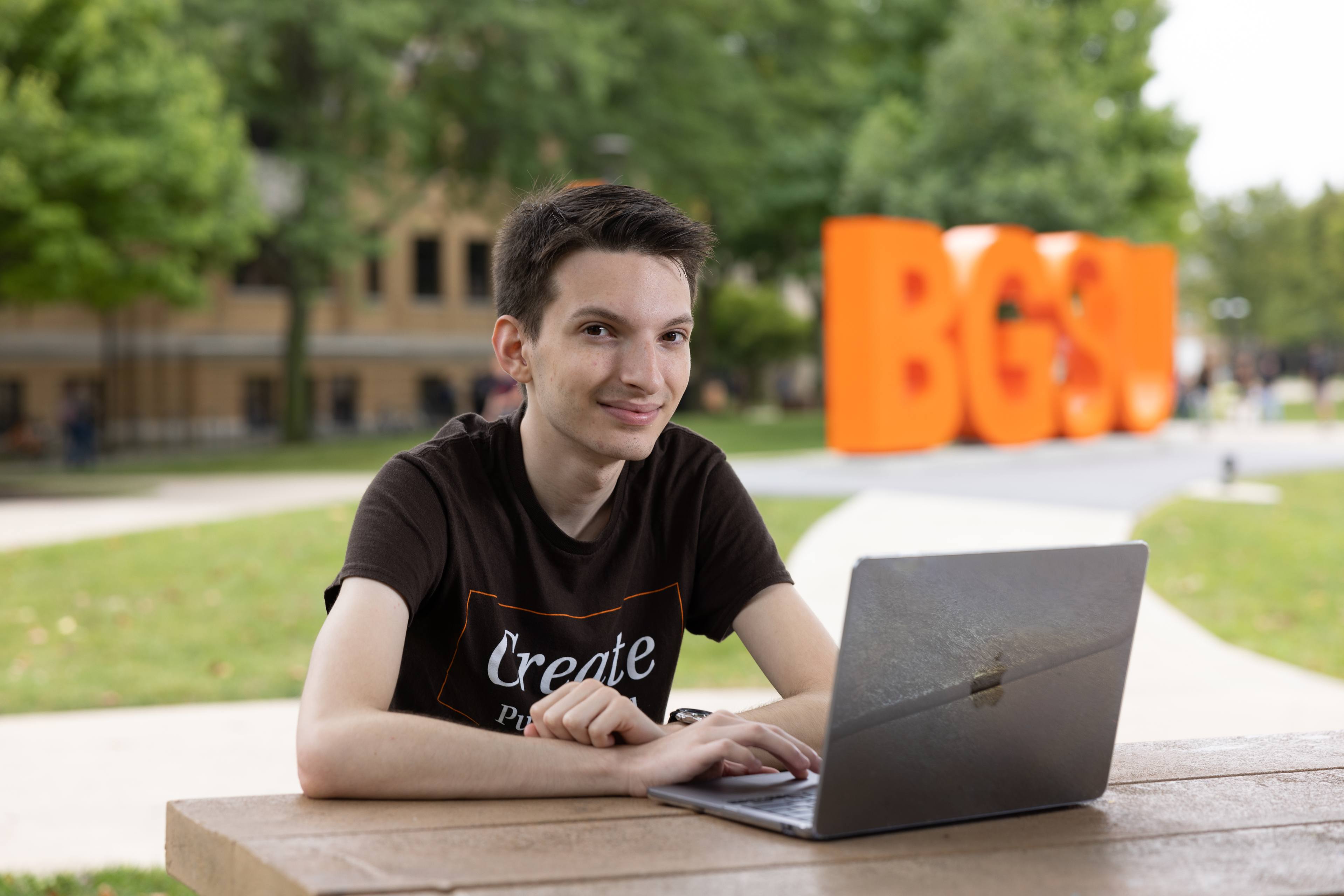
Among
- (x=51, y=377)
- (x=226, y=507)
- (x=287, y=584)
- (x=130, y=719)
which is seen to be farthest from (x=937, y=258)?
(x=51, y=377)

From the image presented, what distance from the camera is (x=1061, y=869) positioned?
1.48m

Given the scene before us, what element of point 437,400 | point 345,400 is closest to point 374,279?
point 345,400

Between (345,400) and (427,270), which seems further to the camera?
(427,270)

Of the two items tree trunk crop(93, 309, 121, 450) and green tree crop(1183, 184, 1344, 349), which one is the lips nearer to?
tree trunk crop(93, 309, 121, 450)

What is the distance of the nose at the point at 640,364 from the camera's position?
2.27m

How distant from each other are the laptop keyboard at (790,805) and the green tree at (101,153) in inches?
724

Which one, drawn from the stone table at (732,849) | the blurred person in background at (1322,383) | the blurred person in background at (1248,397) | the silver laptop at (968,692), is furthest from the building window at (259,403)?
the silver laptop at (968,692)

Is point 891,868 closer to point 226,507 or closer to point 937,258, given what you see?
point 226,507

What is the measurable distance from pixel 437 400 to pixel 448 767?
3783 centimetres

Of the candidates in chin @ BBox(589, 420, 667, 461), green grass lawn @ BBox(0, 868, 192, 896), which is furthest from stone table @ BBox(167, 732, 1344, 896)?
green grass lawn @ BBox(0, 868, 192, 896)

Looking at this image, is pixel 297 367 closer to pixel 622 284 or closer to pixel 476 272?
pixel 476 272

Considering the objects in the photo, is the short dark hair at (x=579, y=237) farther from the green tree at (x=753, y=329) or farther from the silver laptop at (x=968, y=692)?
the green tree at (x=753, y=329)

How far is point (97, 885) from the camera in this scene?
432 cm

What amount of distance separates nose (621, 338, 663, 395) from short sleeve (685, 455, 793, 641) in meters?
0.44
